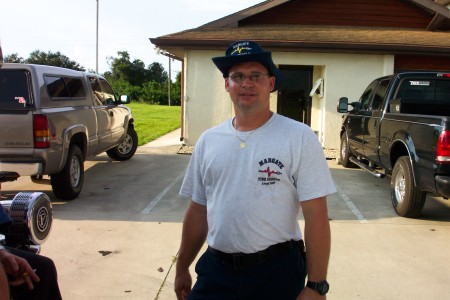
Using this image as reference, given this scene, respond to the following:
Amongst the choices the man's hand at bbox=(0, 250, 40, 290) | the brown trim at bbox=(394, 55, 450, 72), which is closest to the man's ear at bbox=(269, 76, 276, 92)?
the man's hand at bbox=(0, 250, 40, 290)

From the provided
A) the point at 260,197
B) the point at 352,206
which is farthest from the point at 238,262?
the point at 352,206

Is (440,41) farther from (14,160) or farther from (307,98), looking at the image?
(14,160)

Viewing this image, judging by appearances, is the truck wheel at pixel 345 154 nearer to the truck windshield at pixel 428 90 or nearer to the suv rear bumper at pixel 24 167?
the truck windshield at pixel 428 90

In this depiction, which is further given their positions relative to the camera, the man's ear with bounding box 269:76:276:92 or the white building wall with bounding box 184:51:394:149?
the white building wall with bounding box 184:51:394:149

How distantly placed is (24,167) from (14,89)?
1.05 m

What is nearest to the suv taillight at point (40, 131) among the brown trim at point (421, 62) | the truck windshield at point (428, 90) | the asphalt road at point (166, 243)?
the asphalt road at point (166, 243)

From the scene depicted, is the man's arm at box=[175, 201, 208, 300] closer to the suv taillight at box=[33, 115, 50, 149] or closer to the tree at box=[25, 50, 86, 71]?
the suv taillight at box=[33, 115, 50, 149]

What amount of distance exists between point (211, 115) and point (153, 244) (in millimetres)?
7547

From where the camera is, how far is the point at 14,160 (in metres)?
5.86

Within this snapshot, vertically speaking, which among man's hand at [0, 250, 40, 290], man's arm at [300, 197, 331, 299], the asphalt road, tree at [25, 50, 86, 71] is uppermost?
tree at [25, 50, 86, 71]

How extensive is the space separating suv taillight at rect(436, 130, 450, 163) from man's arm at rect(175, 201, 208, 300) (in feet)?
11.2

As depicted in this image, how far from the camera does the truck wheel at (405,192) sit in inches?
223

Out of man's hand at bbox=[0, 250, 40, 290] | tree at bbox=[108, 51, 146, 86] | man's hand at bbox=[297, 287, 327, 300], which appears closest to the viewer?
man's hand at bbox=[297, 287, 327, 300]

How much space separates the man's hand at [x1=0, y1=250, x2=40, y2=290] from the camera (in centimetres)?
219
